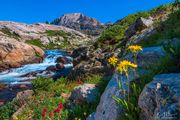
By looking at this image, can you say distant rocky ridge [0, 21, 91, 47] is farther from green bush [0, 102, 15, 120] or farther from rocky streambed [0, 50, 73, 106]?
green bush [0, 102, 15, 120]

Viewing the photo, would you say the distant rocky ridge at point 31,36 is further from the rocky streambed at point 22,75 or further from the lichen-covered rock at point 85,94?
the lichen-covered rock at point 85,94

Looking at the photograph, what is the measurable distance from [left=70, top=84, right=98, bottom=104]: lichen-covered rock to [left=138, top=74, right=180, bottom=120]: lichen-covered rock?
5214 millimetres

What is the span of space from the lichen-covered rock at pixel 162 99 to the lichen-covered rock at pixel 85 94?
5214 mm

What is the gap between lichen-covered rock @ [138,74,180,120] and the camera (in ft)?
17.7

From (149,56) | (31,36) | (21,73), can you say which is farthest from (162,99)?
(31,36)

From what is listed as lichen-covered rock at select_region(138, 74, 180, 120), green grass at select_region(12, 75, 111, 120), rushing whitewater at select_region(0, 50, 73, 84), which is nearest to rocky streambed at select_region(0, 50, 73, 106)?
rushing whitewater at select_region(0, 50, 73, 84)

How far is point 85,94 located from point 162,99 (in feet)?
21.7

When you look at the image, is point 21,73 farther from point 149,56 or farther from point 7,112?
point 149,56

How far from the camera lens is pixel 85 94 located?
12.2 m

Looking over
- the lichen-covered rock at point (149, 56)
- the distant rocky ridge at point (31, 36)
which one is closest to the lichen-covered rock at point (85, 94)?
the lichen-covered rock at point (149, 56)

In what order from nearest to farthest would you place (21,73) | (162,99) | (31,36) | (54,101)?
(162,99), (54,101), (21,73), (31,36)

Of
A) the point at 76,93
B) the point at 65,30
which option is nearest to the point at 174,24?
the point at 76,93

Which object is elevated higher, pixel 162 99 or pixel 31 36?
pixel 31 36

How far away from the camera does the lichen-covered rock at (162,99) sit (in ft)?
17.7
